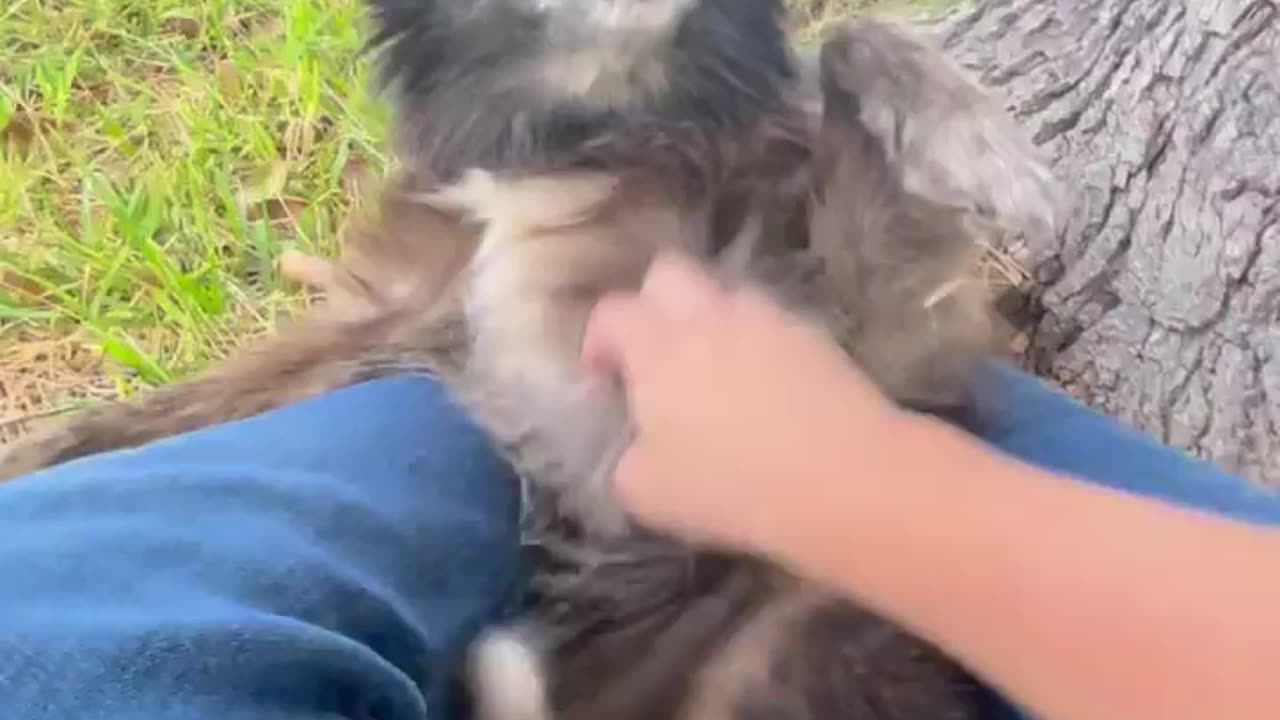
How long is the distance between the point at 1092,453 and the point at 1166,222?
0.35 meters

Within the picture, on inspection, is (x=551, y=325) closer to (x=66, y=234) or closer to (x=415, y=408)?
(x=415, y=408)

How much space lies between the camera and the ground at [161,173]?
179 centimetres

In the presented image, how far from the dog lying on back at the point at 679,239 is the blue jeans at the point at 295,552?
1.8 inches

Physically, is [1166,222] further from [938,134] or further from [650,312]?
[650,312]

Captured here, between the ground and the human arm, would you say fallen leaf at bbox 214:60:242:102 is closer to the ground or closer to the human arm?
the ground

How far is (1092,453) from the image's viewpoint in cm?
115

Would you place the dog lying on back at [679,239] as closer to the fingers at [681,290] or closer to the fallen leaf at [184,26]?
the fingers at [681,290]

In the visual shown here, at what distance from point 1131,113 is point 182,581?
92cm

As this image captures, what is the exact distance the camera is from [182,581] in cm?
91

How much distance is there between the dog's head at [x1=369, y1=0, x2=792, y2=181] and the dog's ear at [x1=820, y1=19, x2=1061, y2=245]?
0.20ft

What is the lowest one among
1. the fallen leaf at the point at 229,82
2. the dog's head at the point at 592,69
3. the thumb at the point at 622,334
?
the fallen leaf at the point at 229,82

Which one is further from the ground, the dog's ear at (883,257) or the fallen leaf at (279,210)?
the dog's ear at (883,257)

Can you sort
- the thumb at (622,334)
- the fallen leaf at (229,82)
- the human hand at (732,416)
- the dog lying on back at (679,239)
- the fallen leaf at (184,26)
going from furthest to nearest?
the fallen leaf at (184,26) < the fallen leaf at (229,82) < the dog lying on back at (679,239) < the thumb at (622,334) < the human hand at (732,416)

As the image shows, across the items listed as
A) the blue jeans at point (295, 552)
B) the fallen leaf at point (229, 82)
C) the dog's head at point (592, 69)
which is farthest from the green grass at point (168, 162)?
the blue jeans at point (295, 552)
